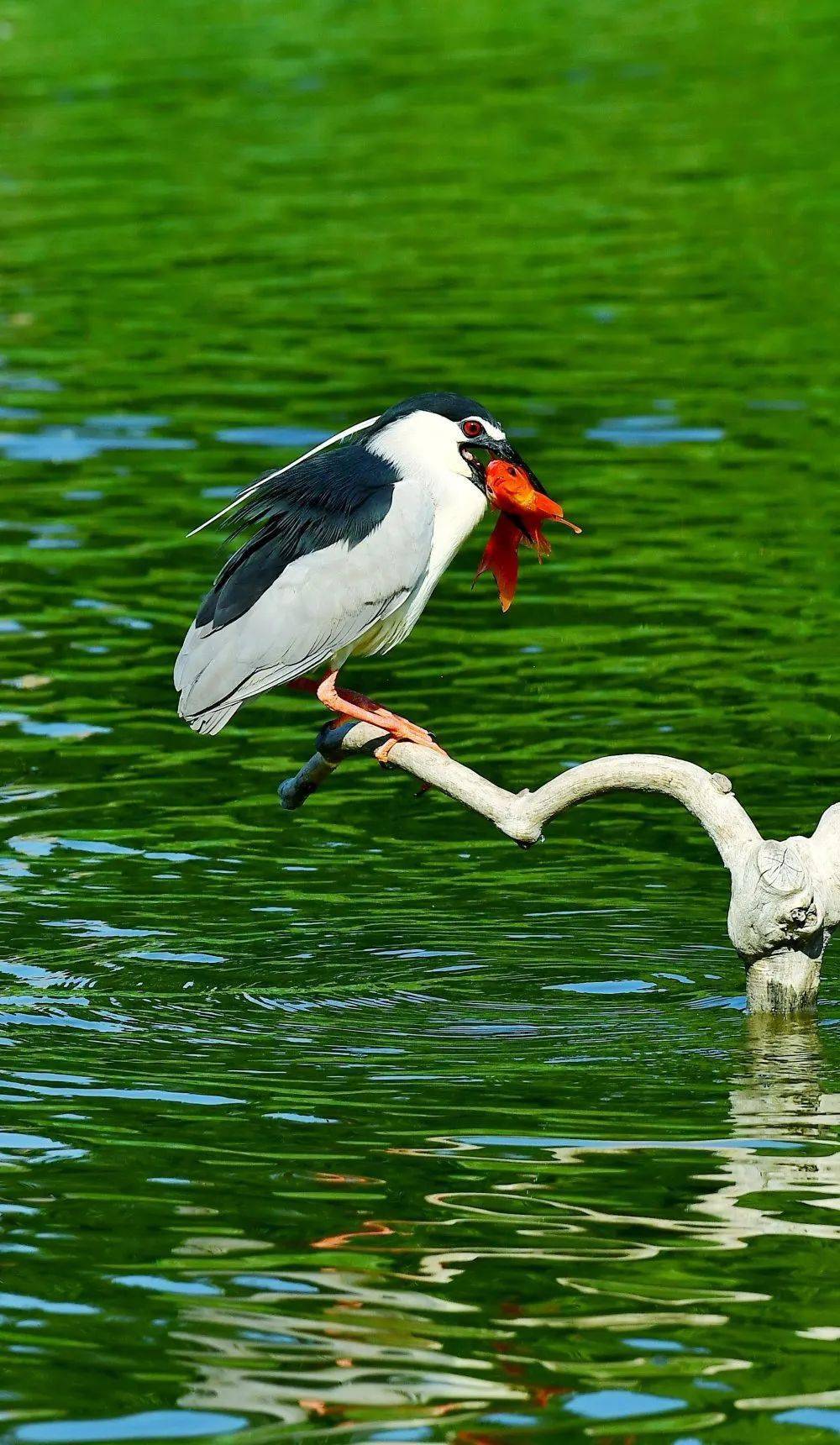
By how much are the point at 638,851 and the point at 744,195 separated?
1825 cm

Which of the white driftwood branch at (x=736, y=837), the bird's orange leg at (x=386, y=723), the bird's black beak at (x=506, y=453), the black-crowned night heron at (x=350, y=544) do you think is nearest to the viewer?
the white driftwood branch at (x=736, y=837)

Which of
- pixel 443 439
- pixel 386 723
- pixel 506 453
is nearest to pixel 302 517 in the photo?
pixel 443 439

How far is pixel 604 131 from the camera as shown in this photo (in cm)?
3319

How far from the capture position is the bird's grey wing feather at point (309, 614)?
9578 mm

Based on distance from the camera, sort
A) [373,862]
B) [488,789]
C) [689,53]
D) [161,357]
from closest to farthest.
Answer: [488,789] < [373,862] < [161,357] < [689,53]

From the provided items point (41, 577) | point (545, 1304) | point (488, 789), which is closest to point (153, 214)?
point (41, 577)

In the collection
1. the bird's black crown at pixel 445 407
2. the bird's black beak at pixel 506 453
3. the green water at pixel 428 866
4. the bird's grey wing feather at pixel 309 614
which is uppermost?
the bird's black crown at pixel 445 407

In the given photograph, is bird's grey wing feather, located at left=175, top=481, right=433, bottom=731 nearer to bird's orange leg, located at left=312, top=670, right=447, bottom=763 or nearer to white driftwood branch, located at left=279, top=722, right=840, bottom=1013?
bird's orange leg, located at left=312, top=670, right=447, bottom=763

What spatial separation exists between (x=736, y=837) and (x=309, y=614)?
1.83 meters

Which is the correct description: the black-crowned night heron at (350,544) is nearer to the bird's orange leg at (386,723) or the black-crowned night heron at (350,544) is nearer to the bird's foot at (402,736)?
the bird's orange leg at (386,723)

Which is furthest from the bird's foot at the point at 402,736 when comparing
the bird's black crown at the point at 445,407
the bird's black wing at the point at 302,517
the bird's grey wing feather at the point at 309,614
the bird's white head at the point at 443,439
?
the bird's black crown at the point at 445,407

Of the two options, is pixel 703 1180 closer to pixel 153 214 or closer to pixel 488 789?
pixel 488 789

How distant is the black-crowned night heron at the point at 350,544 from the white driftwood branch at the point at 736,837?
53 centimetres

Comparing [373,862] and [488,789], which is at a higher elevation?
[488,789]
